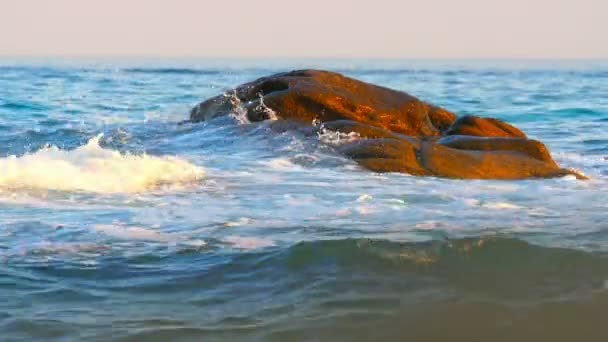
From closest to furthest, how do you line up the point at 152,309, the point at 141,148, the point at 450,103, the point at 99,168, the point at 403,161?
the point at 152,309, the point at 99,168, the point at 403,161, the point at 141,148, the point at 450,103

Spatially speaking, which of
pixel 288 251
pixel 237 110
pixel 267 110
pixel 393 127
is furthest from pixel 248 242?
pixel 237 110

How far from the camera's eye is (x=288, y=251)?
18.6ft

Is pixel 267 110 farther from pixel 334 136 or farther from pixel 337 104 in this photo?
pixel 334 136

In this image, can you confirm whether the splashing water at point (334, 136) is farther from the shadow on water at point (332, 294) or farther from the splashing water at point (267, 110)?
the shadow on water at point (332, 294)

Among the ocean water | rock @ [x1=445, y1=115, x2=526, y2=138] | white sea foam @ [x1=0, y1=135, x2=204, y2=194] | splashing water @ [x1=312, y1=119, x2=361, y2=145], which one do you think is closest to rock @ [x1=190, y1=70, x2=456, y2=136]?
rock @ [x1=445, y1=115, x2=526, y2=138]

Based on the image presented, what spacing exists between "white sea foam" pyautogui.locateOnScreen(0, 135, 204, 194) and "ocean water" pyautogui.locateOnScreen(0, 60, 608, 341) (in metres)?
0.03

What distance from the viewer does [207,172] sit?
9711 mm

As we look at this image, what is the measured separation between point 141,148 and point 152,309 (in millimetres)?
8189

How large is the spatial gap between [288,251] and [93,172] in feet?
13.2

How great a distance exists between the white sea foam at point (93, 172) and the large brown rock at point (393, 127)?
7.51 ft

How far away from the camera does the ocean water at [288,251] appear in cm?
439

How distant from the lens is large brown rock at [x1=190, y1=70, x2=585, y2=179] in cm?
991

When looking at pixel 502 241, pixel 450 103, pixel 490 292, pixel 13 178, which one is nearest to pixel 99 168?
pixel 13 178

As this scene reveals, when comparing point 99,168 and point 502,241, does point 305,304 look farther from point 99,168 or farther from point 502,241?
point 99,168
